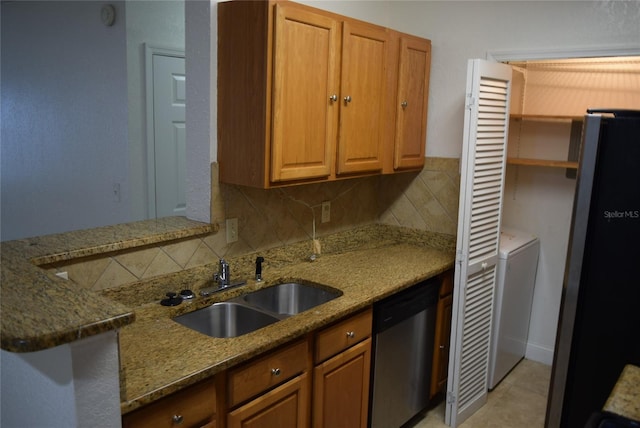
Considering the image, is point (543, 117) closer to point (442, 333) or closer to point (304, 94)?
point (442, 333)

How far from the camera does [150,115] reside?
11.1 feet

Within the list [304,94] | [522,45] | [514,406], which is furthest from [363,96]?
[514,406]

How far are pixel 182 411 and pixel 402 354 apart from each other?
137 cm

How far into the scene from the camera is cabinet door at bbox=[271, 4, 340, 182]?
218cm

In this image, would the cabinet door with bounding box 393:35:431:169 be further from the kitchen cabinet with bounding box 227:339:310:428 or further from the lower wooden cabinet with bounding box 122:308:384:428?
the kitchen cabinet with bounding box 227:339:310:428

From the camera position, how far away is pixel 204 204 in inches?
95.6

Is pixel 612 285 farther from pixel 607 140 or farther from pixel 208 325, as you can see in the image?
pixel 208 325

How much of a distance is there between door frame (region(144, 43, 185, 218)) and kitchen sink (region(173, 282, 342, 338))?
1.35 meters

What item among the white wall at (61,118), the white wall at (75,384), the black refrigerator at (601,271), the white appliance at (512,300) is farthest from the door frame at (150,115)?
the black refrigerator at (601,271)

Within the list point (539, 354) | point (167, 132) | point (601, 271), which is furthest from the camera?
point (539, 354)

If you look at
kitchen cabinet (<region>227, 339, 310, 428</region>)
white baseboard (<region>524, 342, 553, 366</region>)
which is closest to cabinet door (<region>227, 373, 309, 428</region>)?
kitchen cabinet (<region>227, 339, 310, 428</region>)

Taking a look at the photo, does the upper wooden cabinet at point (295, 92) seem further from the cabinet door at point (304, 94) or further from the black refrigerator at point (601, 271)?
the black refrigerator at point (601, 271)

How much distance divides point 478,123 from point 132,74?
2.11 meters

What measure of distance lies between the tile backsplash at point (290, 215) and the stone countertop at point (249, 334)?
0.10 m
